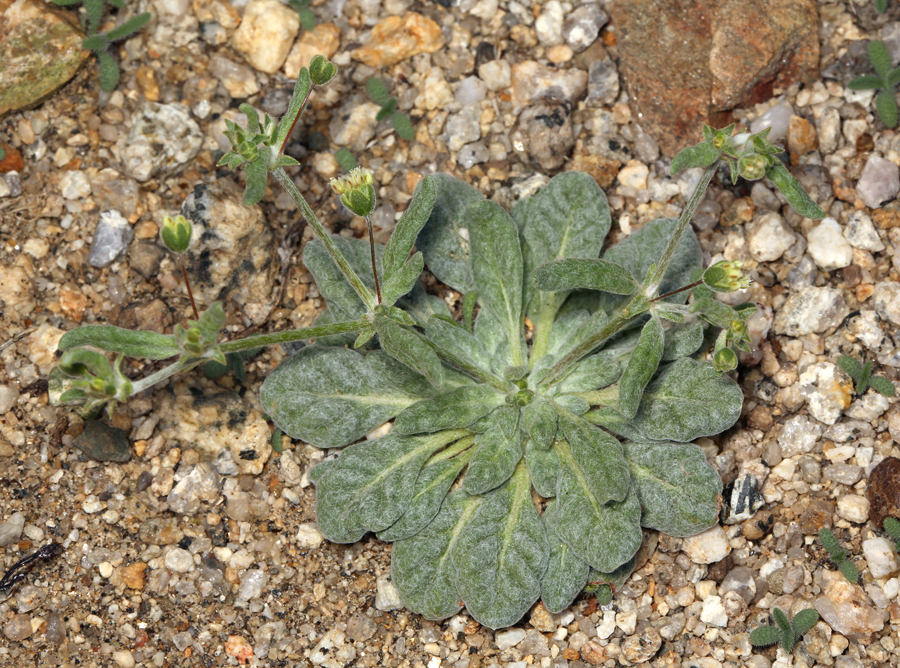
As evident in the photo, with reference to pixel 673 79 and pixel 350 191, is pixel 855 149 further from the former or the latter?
pixel 350 191

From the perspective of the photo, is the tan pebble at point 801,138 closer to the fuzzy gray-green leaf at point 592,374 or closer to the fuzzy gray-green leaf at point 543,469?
the fuzzy gray-green leaf at point 592,374

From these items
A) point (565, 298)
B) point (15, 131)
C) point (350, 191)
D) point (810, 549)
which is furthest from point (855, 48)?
point (15, 131)

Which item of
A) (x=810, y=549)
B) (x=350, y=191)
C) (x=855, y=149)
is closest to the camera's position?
(x=350, y=191)

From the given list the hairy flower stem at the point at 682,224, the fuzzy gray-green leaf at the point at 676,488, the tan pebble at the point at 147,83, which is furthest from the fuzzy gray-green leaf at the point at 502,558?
the tan pebble at the point at 147,83

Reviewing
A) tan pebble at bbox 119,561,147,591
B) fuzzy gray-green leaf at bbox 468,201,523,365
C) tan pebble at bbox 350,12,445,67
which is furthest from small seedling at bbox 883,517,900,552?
tan pebble at bbox 350,12,445,67

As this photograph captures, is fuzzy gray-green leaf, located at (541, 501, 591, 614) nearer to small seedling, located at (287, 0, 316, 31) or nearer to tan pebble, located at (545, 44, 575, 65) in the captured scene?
tan pebble, located at (545, 44, 575, 65)

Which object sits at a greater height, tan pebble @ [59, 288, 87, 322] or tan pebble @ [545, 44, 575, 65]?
tan pebble @ [545, 44, 575, 65]
